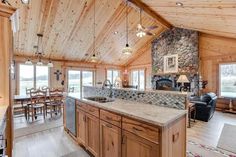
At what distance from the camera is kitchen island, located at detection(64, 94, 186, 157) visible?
1.50 m

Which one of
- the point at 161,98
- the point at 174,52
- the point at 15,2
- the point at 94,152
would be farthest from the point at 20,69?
the point at 174,52

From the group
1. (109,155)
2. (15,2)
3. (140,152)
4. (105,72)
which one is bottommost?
(109,155)

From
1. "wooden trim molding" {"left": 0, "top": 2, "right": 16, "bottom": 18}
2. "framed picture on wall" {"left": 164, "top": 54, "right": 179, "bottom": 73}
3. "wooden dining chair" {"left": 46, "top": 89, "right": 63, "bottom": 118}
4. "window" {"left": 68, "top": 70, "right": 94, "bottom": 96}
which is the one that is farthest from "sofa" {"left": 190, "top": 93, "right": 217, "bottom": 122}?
"window" {"left": 68, "top": 70, "right": 94, "bottom": 96}

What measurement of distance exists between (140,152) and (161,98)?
2.80 feet

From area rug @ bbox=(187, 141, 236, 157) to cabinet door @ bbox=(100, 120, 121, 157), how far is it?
148cm

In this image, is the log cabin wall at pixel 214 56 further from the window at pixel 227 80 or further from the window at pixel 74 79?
the window at pixel 74 79

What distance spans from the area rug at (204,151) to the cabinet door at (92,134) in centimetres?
167

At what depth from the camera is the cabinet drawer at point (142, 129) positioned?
1.48 meters

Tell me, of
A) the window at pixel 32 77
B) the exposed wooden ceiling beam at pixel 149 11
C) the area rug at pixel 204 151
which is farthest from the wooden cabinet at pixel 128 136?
the window at pixel 32 77

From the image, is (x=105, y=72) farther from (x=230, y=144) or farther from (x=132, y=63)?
(x=230, y=144)

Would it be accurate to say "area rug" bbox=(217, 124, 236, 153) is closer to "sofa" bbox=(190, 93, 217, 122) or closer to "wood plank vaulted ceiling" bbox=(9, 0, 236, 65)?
"sofa" bbox=(190, 93, 217, 122)

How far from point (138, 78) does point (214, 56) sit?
474 cm

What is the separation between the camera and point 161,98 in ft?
7.09

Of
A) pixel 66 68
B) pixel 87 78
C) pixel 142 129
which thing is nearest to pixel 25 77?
pixel 66 68
